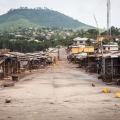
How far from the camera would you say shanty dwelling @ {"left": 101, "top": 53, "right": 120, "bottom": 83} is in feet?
128

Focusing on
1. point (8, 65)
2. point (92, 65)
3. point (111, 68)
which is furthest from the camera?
point (92, 65)

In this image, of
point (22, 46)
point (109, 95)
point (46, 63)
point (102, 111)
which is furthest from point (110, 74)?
point (22, 46)

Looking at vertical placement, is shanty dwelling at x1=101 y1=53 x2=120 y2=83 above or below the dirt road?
above

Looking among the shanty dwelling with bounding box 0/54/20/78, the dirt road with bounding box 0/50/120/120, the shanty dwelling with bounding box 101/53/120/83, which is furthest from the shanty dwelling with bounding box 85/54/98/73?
the dirt road with bounding box 0/50/120/120

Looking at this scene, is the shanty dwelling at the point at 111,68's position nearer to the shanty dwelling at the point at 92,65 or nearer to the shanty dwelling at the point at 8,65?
the shanty dwelling at the point at 8,65

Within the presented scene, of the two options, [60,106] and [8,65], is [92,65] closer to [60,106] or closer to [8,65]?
[8,65]

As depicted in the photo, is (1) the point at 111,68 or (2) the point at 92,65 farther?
(2) the point at 92,65

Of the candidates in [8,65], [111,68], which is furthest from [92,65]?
[111,68]

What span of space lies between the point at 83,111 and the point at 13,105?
12.6ft

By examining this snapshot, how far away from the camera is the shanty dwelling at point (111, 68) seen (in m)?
39.0

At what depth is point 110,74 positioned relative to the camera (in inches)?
1564

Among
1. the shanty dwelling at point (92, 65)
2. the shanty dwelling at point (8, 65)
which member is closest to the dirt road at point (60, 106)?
the shanty dwelling at point (8, 65)

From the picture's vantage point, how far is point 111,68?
41.0m

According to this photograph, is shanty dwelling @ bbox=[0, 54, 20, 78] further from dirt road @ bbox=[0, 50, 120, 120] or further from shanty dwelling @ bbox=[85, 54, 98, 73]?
dirt road @ bbox=[0, 50, 120, 120]
